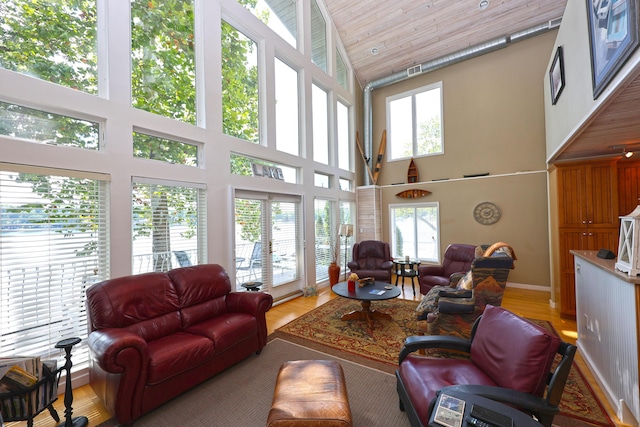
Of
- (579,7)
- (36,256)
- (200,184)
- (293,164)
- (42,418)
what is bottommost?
(42,418)

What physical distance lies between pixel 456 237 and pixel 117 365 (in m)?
6.38

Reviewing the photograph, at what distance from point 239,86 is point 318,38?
308cm

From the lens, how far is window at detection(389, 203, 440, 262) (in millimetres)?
6582

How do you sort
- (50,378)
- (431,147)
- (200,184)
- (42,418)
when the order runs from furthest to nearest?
(431,147), (200,184), (42,418), (50,378)

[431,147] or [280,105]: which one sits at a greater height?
[280,105]

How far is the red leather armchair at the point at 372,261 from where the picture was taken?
16.8 ft

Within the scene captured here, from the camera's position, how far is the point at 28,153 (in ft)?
7.51

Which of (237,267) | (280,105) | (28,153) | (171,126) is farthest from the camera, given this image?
(280,105)

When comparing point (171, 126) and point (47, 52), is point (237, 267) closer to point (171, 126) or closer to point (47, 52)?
point (171, 126)

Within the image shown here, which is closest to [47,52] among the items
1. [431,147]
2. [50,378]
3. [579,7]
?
[50,378]

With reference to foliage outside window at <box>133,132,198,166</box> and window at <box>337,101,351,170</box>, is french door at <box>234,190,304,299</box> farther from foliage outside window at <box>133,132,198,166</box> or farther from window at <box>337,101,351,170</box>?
window at <box>337,101,351,170</box>

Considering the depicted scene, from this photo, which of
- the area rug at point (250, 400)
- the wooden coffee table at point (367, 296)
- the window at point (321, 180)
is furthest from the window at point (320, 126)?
the area rug at point (250, 400)

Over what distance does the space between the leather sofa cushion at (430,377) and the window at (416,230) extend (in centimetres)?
500

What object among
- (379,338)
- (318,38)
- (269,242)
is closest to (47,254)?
(269,242)
